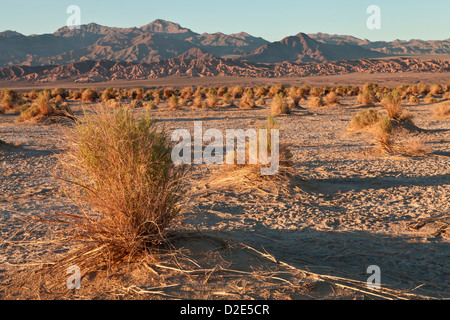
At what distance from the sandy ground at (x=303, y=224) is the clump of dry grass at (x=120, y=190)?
1.34ft

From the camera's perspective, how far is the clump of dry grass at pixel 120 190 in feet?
14.1

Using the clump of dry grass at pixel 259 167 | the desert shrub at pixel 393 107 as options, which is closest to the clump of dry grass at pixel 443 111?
the desert shrub at pixel 393 107

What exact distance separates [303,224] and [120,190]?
3.07 metres

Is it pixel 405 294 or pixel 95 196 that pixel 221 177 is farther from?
pixel 405 294

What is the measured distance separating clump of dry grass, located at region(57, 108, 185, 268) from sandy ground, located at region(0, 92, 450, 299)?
407mm

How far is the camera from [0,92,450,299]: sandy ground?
403 cm

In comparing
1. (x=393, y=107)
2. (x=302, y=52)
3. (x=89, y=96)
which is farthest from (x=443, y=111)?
(x=302, y=52)

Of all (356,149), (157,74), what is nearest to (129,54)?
(157,74)

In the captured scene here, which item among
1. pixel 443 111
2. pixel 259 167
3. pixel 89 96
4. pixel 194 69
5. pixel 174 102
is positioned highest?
pixel 194 69

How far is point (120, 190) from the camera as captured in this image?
434cm

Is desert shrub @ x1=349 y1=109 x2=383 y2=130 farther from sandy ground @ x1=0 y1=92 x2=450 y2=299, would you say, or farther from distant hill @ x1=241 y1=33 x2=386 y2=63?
distant hill @ x1=241 y1=33 x2=386 y2=63

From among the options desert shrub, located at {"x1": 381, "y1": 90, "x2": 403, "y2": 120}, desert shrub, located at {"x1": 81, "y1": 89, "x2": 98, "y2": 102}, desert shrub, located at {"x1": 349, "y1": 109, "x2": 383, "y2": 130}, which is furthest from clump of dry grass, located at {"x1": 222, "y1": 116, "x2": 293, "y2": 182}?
desert shrub, located at {"x1": 81, "y1": 89, "x2": 98, "y2": 102}

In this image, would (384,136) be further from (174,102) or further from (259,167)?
(174,102)
